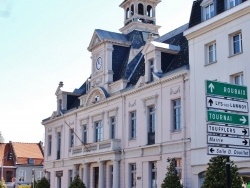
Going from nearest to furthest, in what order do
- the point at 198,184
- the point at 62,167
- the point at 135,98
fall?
the point at 198,184 → the point at 135,98 → the point at 62,167

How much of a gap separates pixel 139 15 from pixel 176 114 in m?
15.0

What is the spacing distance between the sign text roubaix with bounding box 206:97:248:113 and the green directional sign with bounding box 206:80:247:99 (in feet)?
0.42

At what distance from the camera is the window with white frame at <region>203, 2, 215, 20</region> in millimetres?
27578

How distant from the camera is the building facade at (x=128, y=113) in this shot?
3098cm

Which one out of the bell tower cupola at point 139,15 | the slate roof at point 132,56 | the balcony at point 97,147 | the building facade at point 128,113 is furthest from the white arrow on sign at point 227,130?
the bell tower cupola at point 139,15

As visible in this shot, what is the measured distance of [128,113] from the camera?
36.1 metres

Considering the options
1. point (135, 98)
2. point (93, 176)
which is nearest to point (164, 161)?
point (135, 98)

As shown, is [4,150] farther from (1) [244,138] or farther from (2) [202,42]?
(1) [244,138]

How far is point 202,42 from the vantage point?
28078 mm

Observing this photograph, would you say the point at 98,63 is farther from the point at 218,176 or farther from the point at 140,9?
the point at 218,176

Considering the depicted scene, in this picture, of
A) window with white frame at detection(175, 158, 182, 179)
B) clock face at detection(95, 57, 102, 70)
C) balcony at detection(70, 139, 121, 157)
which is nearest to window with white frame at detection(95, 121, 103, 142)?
balcony at detection(70, 139, 121, 157)

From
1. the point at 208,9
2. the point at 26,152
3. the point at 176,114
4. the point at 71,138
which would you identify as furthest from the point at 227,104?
the point at 26,152

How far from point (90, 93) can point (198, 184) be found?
16.6 meters

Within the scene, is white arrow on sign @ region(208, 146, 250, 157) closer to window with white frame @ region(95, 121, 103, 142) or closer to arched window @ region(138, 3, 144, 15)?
window with white frame @ region(95, 121, 103, 142)
